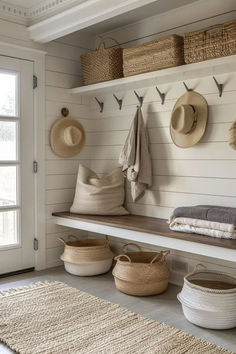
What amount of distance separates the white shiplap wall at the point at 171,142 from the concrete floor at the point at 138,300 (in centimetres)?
47

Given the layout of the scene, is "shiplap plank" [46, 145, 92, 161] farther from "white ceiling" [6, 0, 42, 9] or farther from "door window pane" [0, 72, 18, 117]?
"white ceiling" [6, 0, 42, 9]

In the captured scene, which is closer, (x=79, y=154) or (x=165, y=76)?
(x=165, y=76)

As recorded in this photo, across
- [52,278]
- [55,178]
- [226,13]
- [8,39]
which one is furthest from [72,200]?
[226,13]

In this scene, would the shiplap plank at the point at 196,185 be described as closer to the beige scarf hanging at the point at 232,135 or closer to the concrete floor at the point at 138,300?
the beige scarf hanging at the point at 232,135

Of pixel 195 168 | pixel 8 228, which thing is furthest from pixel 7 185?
pixel 195 168

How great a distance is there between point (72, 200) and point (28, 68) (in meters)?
Result: 1.30

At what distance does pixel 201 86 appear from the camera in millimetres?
3111

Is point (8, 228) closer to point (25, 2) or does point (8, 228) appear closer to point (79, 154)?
point (79, 154)

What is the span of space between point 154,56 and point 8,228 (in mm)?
1901

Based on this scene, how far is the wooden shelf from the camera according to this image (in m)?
2.73

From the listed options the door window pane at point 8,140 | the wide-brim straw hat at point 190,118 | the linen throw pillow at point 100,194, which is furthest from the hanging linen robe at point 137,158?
the door window pane at point 8,140

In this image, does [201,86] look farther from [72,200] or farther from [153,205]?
[72,200]

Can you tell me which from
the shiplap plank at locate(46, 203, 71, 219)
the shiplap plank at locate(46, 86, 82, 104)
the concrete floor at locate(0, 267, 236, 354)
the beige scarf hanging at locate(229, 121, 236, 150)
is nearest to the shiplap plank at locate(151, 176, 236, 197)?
the beige scarf hanging at locate(229, 121, 236, 150)

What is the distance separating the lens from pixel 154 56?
3086 mm
